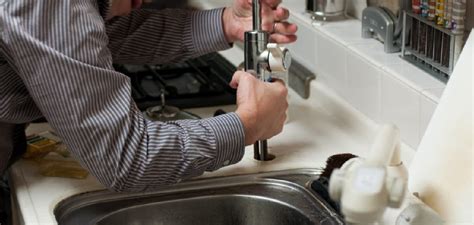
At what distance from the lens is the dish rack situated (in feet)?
4.51

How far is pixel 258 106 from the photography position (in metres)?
1.34

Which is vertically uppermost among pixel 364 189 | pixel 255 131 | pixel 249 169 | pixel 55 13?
pixel 55 13

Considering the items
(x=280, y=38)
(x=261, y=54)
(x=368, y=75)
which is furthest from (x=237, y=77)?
(x=368, y=75)

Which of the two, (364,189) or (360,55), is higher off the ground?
(364,189)

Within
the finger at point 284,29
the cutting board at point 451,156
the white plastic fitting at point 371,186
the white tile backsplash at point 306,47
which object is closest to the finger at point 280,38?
the finger at point 284,29

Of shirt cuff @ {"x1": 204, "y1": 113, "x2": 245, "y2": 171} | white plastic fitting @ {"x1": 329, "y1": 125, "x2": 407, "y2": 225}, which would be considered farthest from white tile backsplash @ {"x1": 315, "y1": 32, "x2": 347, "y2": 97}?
white plastic fitting @ {"x1": 329, "y1": 125, "x2": 407, "y2": 225}

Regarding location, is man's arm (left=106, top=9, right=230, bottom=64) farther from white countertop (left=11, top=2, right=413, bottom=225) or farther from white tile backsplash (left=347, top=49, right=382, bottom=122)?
white tile backsplash (left=347, top=49, right=382, bottom=122)

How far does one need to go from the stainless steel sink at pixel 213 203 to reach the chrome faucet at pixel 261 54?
9 centimetres

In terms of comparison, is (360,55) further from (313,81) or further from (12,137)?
(12,137)

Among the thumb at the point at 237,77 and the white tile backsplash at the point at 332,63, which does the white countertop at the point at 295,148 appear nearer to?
the white tile backsplash at the point at 332,63

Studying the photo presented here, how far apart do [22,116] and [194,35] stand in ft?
1.43

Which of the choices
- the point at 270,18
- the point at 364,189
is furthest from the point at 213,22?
the point at 364,189

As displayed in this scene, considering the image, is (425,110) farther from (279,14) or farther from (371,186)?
(371,186)

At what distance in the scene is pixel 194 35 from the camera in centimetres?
166
